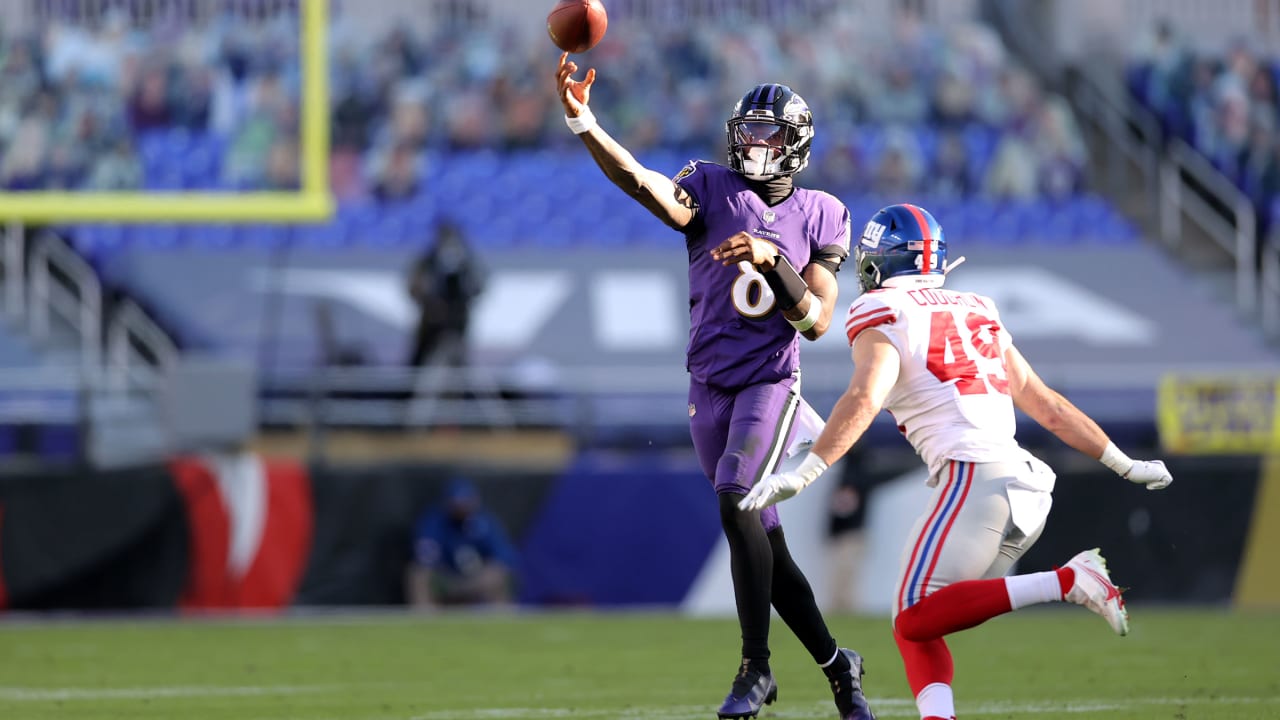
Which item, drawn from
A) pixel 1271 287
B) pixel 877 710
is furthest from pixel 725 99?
pixel 877 710

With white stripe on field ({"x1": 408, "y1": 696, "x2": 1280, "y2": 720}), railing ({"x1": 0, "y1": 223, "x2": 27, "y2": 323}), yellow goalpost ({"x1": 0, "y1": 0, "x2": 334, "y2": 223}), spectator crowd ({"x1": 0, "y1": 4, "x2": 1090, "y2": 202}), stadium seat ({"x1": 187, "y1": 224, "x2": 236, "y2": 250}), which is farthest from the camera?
spectator crowd ({"x1": 0, "y1": 4, "x2": 1090, "y2": 202})

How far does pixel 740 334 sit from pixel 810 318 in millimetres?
306

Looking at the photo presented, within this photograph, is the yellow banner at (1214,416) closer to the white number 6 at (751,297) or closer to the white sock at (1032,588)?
the white number 6 at (751,297)

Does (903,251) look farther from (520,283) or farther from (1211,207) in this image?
(1211,207)

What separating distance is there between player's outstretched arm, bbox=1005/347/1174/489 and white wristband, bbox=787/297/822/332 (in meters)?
0.58

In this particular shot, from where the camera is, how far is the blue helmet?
5.29 m

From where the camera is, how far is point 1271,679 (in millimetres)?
Answer: 7520

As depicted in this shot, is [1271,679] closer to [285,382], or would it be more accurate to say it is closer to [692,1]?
[285,382]

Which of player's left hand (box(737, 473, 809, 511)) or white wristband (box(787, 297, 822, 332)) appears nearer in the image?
player's left hand (box(737, 473, 809, 511))

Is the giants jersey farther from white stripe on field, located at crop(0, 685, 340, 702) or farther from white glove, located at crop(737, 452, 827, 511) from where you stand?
white stripe on field, located at crop(0, 685, 340, 702)

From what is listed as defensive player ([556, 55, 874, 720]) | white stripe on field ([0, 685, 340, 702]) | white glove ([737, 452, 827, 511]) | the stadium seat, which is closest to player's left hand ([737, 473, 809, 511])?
white glove ([737, 452, 827, 511])

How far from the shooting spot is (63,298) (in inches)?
579

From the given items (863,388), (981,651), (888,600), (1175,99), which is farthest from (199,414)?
(1175,99)

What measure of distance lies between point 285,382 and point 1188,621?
6947 millimetres
